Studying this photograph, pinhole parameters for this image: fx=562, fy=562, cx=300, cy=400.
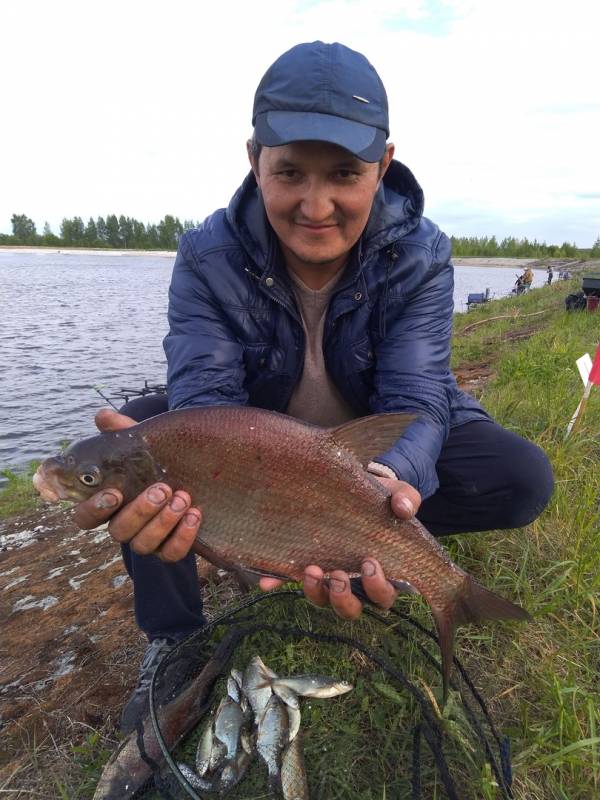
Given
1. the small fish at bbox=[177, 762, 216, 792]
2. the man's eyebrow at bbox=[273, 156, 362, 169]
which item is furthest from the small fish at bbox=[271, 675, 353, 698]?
the man's eyebrow at bbox=[273, 156, 362, 169]

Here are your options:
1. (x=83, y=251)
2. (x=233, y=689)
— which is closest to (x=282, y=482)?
(x=233, y=689)

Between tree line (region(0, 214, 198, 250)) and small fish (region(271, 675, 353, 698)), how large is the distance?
104344mm

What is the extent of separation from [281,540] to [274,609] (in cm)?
77

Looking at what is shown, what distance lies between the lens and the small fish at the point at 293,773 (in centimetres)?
A: 181

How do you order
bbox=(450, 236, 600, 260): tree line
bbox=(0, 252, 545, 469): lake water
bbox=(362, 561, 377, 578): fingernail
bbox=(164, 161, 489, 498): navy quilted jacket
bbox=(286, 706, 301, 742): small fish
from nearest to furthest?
bbox=(362, 561, 377, 578): fingernail
bbox=(286, 706, 301, 742): small fish
bbox=(164, 161, 489, 498): navy quilted jacket
bbox=(0, 252, 545, 469): lake water
bbox=(450, 236, 600, 260): tree line

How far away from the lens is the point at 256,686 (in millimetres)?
2180

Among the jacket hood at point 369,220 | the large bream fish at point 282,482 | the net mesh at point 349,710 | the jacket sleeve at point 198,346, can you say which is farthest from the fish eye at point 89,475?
the jacket hood at point 369,220

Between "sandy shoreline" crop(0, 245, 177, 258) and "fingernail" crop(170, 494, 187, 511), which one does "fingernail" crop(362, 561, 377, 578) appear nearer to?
"fingernail" crop(170, 494, 187, 511)

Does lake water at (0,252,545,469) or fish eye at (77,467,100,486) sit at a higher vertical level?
fish eye at (77,467,100,486)

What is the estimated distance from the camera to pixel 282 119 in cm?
221

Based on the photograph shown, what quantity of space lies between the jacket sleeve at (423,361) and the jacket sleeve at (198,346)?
2.31ft

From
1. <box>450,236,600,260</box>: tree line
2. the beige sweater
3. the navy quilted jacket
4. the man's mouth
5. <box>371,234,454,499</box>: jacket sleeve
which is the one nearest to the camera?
the man's mouth

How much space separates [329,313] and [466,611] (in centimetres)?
144

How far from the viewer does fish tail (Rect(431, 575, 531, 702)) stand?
1.92 metres
